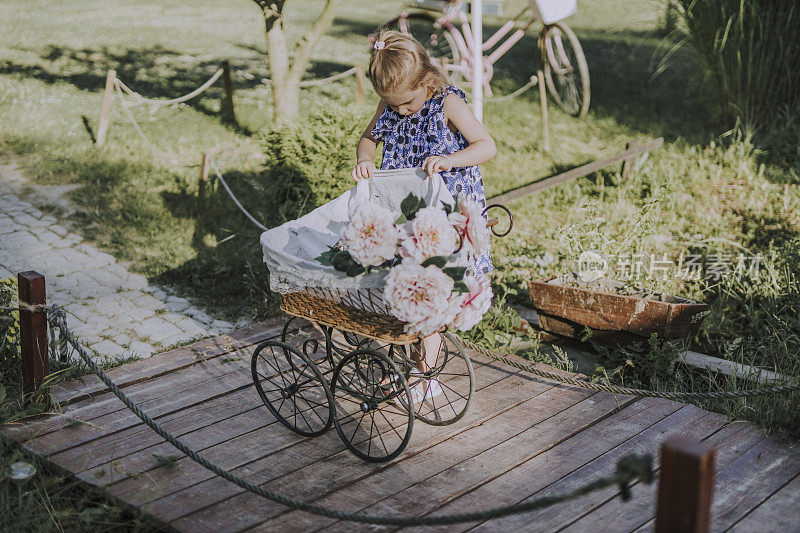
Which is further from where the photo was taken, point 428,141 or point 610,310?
point 610,310

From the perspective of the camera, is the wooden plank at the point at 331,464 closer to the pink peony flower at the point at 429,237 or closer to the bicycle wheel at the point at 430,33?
the pink peony flower at the point at 429,237

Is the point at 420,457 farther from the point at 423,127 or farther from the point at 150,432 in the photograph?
the point at 423,127

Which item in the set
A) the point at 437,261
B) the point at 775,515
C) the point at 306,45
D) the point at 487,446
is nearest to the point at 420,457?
the point at 487,446

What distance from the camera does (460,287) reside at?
2.79 meters

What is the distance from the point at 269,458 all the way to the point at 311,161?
2754 millimetres

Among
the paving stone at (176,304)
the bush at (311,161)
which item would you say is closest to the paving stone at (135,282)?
the paving stone at (176,304)

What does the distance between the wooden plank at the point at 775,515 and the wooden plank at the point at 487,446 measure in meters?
0.83

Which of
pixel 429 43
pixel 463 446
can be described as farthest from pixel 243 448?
pixel 429 43

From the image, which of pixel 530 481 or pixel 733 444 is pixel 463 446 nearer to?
pixel 530 481

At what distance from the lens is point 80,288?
17.8 feet

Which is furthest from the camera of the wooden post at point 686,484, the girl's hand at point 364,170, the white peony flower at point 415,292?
the girl's hand at point 364,170

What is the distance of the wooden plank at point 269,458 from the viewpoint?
2.91 metres

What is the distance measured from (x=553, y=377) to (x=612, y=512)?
3.27 feet

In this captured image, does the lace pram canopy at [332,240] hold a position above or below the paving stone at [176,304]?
above
